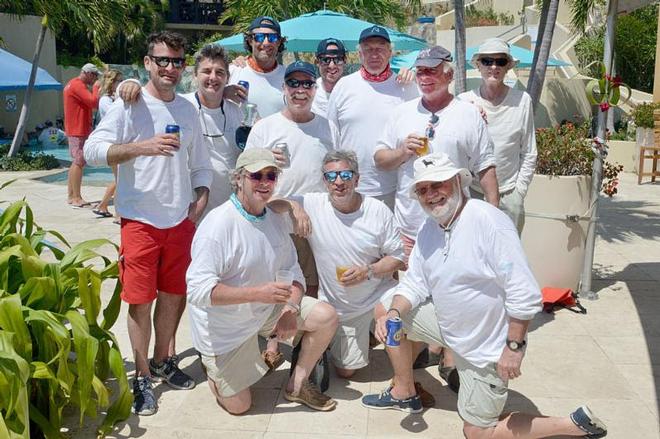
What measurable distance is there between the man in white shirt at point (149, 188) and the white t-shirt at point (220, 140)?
34 cm

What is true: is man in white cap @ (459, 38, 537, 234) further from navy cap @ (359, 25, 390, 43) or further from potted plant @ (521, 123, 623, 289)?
potted plant @ (521, 123, 623, 289)

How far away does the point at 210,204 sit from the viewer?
199 inches

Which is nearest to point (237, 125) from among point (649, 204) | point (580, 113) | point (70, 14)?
point (649, 204)

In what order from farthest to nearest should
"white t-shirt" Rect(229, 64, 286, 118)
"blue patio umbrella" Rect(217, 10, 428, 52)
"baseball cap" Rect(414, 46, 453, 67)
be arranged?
1. "blue patio umbrella" Rect(217, 10, 428, 52)
2. "white t-shirt" Rect(229, 64, 286, 118)
3. "baseball cap" Rect(414, 46, 453, 67)

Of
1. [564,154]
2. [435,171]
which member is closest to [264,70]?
[435,171]

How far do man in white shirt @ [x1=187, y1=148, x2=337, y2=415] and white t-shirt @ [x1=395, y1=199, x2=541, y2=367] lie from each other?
0.79 metres

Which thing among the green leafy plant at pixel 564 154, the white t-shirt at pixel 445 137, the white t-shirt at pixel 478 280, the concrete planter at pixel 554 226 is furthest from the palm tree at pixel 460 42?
the white t-shirt at pixel 478 280

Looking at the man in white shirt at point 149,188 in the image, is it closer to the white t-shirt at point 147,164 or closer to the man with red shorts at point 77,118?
the white t-shirt at point 147,164

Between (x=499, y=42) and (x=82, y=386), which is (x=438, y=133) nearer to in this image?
(x=499, y=42)

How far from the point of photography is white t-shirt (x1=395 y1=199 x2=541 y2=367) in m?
3.38

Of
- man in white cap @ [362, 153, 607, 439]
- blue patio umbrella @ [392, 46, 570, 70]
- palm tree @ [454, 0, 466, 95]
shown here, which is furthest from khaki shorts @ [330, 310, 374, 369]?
→ blue patio umbrella @ [392, 46, 570, 70]

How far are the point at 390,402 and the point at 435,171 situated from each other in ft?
4.88

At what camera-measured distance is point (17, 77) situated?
18266mm

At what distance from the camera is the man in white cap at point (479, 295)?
3416 mm
